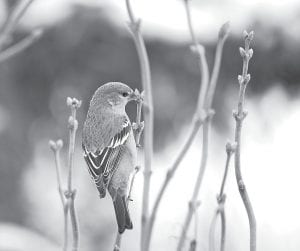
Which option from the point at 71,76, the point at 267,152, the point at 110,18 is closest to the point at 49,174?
the point at 71,76

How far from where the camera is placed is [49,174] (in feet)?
22.8

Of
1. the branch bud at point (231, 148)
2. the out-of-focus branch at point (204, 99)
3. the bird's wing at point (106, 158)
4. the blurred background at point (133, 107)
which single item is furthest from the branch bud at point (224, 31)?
the blurred background at point (133, 107)

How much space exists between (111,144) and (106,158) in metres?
0.09

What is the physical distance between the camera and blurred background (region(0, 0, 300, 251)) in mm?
6277

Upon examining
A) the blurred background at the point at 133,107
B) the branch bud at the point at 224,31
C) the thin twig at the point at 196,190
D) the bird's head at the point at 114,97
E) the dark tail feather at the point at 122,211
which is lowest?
the thin twig at the point at 196,190

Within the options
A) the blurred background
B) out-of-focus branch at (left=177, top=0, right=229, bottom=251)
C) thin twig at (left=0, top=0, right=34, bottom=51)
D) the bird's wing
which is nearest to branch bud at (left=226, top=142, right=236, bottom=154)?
out-of-focus branch at (left=177, top=0, right=229, bottom=251)

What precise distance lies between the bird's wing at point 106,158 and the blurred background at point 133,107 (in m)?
3.08

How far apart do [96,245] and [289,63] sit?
7.25 ft

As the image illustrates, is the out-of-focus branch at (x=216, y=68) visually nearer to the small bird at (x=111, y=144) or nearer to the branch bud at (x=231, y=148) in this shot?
the branch bud at (x=231, y=148)

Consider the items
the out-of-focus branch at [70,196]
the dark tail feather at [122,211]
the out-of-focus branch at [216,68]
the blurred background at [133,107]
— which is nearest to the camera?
the out-of-focus branch at [216,68]

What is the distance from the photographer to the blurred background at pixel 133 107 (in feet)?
20.6

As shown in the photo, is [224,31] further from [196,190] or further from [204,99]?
[196,190]

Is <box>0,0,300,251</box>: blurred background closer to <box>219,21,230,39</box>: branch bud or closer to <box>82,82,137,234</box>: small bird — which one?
<box>82,82,137,234</box>: small bird

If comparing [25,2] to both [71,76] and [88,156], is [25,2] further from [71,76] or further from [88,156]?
[71,76]
